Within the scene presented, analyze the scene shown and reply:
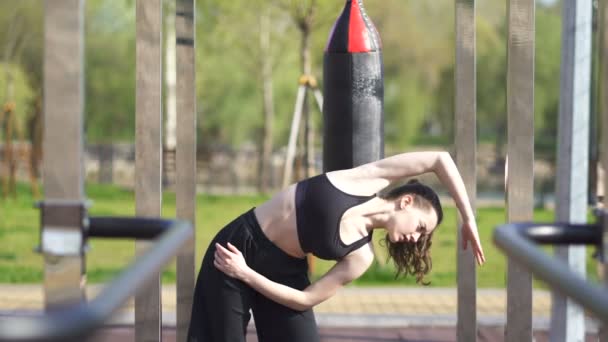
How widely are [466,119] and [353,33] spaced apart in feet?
1.95

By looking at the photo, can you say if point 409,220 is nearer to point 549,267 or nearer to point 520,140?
point 520,140

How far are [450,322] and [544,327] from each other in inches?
21.8

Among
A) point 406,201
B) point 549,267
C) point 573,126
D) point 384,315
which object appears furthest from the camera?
point 384,315

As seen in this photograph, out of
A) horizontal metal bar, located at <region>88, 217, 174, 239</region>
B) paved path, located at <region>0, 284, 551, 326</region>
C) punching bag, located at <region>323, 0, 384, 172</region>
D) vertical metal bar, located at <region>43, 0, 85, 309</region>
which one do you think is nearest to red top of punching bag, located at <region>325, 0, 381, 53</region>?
punching bag, located at <region>323, 0, 384, 172</region>

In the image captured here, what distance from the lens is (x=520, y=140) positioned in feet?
10.1

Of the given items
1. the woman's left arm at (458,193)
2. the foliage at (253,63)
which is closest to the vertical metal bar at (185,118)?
the woman's left arm at (458,193)

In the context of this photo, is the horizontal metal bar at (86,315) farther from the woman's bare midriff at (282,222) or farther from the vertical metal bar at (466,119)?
the vertical metal bar at (466,119)

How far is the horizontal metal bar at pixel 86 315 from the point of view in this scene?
38.4 inches

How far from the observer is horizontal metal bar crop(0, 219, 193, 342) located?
0.98 m

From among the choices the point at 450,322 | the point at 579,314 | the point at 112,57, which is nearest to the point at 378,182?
the point at 579,314

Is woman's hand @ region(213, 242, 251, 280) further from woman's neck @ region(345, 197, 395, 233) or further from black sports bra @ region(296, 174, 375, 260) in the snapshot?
woman's neck @ region(345, 197, 395, 233)

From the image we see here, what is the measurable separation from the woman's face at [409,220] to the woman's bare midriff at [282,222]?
1.00 feet

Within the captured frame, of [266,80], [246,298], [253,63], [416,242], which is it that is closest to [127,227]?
[246,298]

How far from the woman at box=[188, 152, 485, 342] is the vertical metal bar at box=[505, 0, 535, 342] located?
0.88 ft
